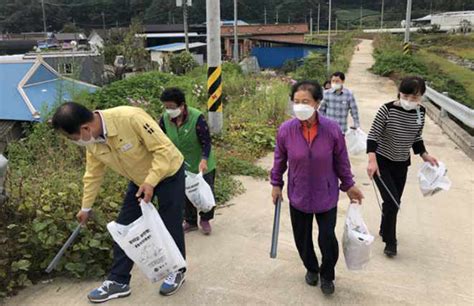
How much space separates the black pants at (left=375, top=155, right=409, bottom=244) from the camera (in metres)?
3.95

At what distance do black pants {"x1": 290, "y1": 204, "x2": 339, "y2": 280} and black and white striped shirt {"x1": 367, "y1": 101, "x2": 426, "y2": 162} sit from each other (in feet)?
3.26

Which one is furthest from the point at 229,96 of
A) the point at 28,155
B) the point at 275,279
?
the point at 275,279

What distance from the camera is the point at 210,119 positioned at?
7.66 m

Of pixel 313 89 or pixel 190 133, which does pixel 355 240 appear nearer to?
pixel 313 89

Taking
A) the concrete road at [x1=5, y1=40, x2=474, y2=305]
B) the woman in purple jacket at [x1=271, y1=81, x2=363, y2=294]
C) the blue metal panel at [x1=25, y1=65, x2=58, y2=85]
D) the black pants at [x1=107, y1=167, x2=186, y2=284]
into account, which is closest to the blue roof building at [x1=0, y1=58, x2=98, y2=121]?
the blue metal panel at [x1=25, y1=65, x2=58, y2=85]

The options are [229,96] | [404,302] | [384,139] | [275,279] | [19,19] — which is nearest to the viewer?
[404,302]

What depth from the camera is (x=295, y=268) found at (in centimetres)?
381

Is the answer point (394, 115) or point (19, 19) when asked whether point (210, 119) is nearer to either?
point (394, 115)

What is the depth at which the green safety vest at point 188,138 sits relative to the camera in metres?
4.11

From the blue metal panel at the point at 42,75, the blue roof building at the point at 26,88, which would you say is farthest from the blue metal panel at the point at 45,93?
the blue metal panel at the point at 42,75

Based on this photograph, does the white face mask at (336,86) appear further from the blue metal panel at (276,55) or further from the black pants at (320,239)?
the blue metal panel at (276,55)

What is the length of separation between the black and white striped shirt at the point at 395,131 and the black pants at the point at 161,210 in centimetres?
171

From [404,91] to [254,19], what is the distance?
80.6 meters

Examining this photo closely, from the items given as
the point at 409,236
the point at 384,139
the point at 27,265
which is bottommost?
the point at 409,236
